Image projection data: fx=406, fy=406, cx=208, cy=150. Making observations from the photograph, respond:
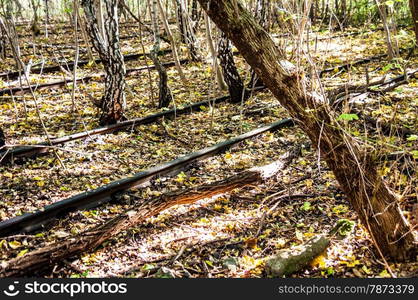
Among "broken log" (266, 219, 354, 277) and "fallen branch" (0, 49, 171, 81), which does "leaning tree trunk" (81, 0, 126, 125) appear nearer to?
"fallen branch" (0, 49, 171, 81)

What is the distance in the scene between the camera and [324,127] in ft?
11.5

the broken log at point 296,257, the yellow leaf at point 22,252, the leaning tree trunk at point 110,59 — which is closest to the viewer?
the broken log at point 296,257

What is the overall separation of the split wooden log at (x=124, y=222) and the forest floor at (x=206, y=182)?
0.34 feet

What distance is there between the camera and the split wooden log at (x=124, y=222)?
11.9 ft

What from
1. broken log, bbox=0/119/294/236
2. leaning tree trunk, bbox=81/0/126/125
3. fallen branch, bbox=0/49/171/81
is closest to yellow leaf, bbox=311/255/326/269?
broken log, bbox=0/119/294/236

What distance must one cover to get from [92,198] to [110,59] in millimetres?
3349

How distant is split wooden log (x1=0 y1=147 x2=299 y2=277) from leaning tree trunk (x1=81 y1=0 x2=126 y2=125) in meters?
3.27

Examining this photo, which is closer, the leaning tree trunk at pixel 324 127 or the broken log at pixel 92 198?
the leaning tree trunk at pixel 324 127

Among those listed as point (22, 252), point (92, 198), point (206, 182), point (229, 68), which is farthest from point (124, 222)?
point (229, 68)

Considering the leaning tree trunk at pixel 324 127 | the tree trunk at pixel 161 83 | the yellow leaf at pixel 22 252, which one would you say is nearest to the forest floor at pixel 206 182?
the yellow leaf at pixel 22 252

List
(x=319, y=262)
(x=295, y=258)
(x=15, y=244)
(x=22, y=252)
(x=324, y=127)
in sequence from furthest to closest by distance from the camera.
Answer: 1. (x=15, y=244)
2. (x=22, y=252)
3. (x=319, y=262)
4. (x=295, y=258)
5. (x=324, y=127)

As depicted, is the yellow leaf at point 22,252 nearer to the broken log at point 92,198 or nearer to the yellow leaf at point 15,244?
the yellow leaf at point 15,244

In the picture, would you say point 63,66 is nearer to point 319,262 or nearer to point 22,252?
point 22,252

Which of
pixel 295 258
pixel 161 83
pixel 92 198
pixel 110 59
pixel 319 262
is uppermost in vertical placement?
pixel 110 59
